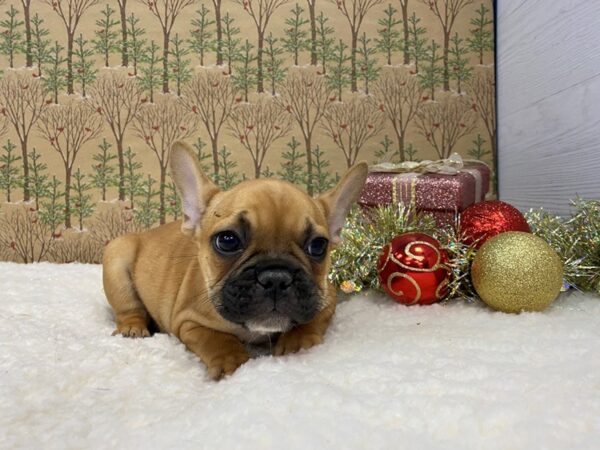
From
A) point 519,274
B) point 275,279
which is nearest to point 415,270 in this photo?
point 519,274

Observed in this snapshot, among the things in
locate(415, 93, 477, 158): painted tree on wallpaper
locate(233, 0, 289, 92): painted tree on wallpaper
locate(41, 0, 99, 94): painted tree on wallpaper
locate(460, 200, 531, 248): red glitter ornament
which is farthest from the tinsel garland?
locate(41, 0, 99, 94): painted tree on wallpaper

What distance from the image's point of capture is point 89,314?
2123 mm

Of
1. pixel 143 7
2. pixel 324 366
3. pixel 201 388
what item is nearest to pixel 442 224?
pixel 324 366

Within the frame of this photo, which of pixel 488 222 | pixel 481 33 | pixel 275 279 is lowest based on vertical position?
pixel 275 279

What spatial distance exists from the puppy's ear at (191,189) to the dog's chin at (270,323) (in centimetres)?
53

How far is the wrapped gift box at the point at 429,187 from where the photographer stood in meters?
2.39

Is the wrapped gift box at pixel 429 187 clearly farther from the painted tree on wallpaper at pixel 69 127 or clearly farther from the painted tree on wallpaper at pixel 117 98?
the painted tree on wallpaper at pixel 69 127

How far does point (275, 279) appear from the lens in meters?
1.40

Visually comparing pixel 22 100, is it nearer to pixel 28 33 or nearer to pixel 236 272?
pixel 28 33

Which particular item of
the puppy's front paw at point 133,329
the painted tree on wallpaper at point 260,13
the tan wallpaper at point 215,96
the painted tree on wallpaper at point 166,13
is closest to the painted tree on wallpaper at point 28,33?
the tan wallpaper at point 215,96

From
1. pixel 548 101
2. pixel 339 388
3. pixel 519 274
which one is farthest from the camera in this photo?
pixel 548 101

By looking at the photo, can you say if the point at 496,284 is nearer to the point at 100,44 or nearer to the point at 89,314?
the point at 89,314

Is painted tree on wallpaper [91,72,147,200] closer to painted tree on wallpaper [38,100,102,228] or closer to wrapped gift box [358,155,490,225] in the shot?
painted tree on wallpaper [38,100,102,228]

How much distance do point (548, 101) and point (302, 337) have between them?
1921mm
